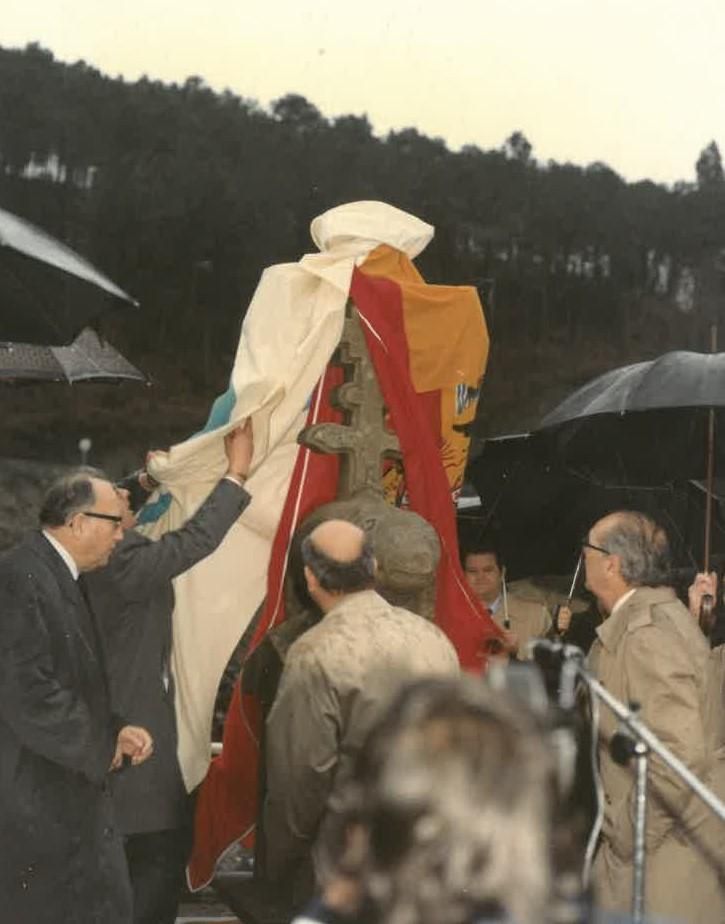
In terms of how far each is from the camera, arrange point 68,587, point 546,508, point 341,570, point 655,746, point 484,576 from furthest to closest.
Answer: point 546,508, point 484,576, point 68,587, point 341,570, point 655,746

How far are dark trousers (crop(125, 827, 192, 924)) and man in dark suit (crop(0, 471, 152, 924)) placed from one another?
673 mm

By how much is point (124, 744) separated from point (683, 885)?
134 cm

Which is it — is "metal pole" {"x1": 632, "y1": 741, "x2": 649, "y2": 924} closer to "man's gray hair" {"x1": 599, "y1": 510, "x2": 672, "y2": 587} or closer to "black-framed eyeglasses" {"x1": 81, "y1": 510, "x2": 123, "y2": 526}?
"man's gray hair" {"x1": 599, "y1": 510, "x2": 672, "y2": 587}

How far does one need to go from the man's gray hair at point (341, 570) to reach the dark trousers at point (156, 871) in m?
1.41

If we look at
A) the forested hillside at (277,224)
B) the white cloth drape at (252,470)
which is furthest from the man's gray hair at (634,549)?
the forested hillside at (277,224)

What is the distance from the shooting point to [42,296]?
11.3 ft

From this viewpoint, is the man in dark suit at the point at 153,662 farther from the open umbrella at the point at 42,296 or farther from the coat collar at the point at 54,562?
the open umbrella at the point at 42,296

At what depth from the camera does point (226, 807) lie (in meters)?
4.17

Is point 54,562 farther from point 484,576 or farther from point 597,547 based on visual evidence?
point 484,576

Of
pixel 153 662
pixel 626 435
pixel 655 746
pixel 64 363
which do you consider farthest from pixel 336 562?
pixel 64 363

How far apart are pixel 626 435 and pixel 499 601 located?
0.75 meters

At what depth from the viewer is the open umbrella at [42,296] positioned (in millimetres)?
3439

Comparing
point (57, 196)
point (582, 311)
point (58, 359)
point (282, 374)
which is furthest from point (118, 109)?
point (282, 374)

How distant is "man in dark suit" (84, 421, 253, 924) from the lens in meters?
4.03
